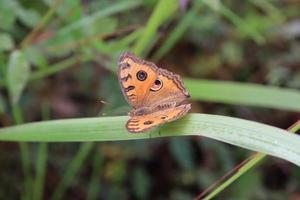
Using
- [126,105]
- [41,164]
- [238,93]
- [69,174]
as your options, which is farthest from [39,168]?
[238,93]

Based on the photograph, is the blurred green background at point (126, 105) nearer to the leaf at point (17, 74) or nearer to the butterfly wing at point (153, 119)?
the leaf at point (17, 74)

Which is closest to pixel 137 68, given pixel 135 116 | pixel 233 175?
pixel 135 116

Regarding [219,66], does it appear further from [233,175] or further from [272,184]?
[233,175]

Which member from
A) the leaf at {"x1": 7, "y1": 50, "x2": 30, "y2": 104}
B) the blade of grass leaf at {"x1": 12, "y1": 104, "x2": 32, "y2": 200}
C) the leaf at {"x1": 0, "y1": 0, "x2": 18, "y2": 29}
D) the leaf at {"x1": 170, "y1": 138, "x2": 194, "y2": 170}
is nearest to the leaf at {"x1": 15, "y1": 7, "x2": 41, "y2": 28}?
the leaf at {"x1": 0, "y1": 0, "x2": 18, "y2": 29}

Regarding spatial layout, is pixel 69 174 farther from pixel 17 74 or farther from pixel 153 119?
pixel 153 119

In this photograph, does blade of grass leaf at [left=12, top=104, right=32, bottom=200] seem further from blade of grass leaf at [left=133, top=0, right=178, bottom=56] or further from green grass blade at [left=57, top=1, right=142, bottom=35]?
→ blade of grass leaf at [left=133, top=0, right=178, bottom=56]
